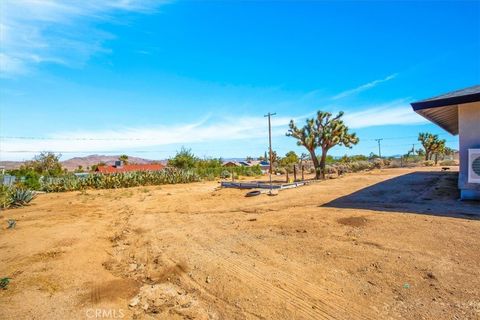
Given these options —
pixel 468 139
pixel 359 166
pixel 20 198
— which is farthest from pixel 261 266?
pixel 359 166

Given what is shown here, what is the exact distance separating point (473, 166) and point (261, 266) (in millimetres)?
7437

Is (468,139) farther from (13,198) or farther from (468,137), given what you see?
(13,198)

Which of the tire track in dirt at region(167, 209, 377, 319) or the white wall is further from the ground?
the white wall

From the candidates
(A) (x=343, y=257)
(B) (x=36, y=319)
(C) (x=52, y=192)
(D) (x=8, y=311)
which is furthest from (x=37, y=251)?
(C) (x=52, y=192)

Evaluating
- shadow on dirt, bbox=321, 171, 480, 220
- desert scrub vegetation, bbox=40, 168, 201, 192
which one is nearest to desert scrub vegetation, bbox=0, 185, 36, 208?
desert scrub vegetation, bbox=40, 168, 201, 192

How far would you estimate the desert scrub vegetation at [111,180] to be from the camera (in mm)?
22203

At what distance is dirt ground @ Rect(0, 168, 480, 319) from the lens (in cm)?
355

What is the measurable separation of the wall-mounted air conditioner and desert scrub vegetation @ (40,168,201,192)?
22423mm

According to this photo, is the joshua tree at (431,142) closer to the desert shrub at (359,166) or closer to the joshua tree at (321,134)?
the desert shrub at (359,166)

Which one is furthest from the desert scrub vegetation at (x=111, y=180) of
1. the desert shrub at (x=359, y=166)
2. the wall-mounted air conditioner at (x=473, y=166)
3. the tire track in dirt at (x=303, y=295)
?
the wall-mounted air conditioner at (x=473, y=166)

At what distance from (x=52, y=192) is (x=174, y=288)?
861 inches

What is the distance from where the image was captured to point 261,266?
4.84 m

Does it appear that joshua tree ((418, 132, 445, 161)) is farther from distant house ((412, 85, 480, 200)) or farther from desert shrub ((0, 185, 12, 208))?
desert shrub ((0, 185, 12, 208))

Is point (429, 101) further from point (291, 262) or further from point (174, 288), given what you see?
point (174, 288)
